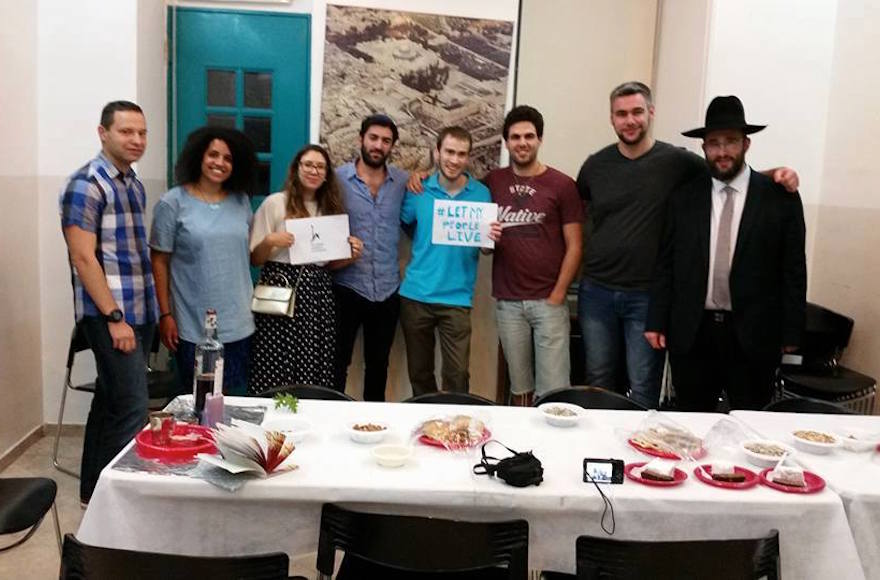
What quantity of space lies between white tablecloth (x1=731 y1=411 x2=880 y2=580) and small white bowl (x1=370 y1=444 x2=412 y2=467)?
1.16m

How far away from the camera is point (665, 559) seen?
5.59 feet

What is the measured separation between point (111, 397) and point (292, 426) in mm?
1388

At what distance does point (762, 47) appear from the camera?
4352 mm

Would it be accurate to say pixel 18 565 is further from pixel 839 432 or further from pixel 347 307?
pixel 839 432

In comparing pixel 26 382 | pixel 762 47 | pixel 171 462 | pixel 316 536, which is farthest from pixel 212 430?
pixel 762 47

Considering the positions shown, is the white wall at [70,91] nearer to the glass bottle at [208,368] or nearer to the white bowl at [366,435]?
the glass bottle at [208,368]

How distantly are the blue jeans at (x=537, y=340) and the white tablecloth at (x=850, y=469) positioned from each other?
4.21 feet

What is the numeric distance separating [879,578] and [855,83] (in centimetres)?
317

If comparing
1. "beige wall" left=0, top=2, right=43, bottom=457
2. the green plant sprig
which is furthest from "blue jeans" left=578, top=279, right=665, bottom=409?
"beige wall" left=0, top=2, right=43, bottom=457

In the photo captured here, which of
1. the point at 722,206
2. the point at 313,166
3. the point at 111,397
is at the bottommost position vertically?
the point at 111,397

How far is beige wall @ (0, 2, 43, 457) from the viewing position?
149 inches

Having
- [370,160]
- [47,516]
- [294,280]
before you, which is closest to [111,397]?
[47,516]

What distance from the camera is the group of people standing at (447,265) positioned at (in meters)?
3.31

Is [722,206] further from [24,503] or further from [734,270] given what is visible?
[24,503]
